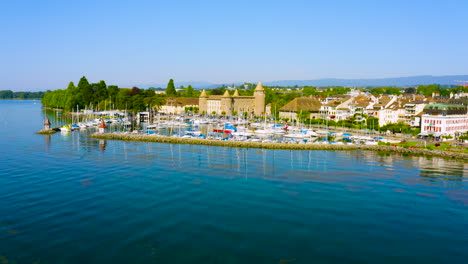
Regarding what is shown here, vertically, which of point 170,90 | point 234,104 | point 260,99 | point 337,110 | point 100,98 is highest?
point 170,90

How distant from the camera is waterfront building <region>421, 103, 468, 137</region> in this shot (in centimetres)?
4741

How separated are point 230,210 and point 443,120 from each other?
36553 mm

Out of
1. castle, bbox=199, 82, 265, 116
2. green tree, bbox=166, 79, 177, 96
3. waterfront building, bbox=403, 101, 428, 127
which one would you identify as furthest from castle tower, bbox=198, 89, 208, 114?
waterfront building, bbox=403, 101, 428, 127

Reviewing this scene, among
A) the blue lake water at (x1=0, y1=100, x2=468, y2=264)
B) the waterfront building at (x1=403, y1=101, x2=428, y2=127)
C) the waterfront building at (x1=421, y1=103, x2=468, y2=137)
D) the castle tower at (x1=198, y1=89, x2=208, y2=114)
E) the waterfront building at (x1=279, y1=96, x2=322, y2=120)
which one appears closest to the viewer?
the blue lake water at (x1=0, y1=100, x2=468, y2=264)

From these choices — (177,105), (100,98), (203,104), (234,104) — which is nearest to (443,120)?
(234,104)

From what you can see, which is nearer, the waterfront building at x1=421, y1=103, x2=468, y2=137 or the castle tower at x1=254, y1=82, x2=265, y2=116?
the waterfront building at x1=421, y1=103, x2=468, y2=137

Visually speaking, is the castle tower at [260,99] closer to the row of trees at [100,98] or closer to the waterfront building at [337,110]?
the waterfront building at [337,110]

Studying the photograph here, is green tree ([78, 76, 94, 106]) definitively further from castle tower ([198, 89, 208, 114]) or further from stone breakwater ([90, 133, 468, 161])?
stone breakwater ([90, 133, 468, 161])

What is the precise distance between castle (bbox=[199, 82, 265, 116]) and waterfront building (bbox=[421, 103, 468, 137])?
43.6m

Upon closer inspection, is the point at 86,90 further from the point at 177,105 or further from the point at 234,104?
the point at 234,104

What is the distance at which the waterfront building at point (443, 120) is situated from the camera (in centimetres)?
4741

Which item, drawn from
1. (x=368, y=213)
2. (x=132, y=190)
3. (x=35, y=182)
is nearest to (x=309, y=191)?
(x=368, y=213)

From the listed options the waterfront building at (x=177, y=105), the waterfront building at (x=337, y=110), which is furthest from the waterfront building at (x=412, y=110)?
the waterfront building at (x=177, y=105)

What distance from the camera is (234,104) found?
92.1 meters
